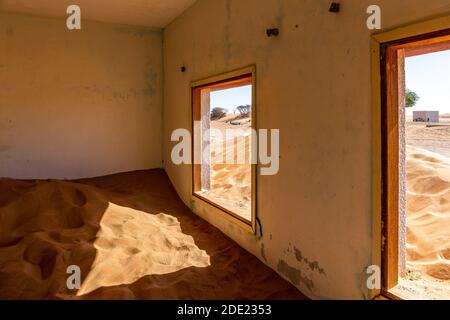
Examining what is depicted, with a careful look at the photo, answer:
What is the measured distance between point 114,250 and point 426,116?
61.8 feet

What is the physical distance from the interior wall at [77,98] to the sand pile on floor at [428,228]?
166 inches

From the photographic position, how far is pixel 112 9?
520 centimetres

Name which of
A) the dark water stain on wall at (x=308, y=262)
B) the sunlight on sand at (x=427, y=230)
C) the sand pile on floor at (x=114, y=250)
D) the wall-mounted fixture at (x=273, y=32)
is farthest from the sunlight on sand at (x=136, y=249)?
the wall-mounted fixture at (x=273, y=32)

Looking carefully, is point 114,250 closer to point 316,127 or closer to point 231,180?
point 316,127

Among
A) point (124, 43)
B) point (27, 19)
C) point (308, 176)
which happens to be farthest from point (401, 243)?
point (27, 19)

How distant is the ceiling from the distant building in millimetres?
16023

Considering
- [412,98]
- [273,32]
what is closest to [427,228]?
[273,32]

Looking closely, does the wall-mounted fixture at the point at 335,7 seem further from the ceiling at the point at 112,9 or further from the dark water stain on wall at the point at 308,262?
the ceiling at the point at 112,9

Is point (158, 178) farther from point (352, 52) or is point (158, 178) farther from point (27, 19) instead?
point (352, 52)

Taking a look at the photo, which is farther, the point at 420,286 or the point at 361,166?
the point at 420,286

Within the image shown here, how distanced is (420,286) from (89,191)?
13.3ft

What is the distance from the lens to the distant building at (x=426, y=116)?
56.7 ft

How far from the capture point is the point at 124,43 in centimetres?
597

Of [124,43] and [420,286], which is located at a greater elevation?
[124,43]
